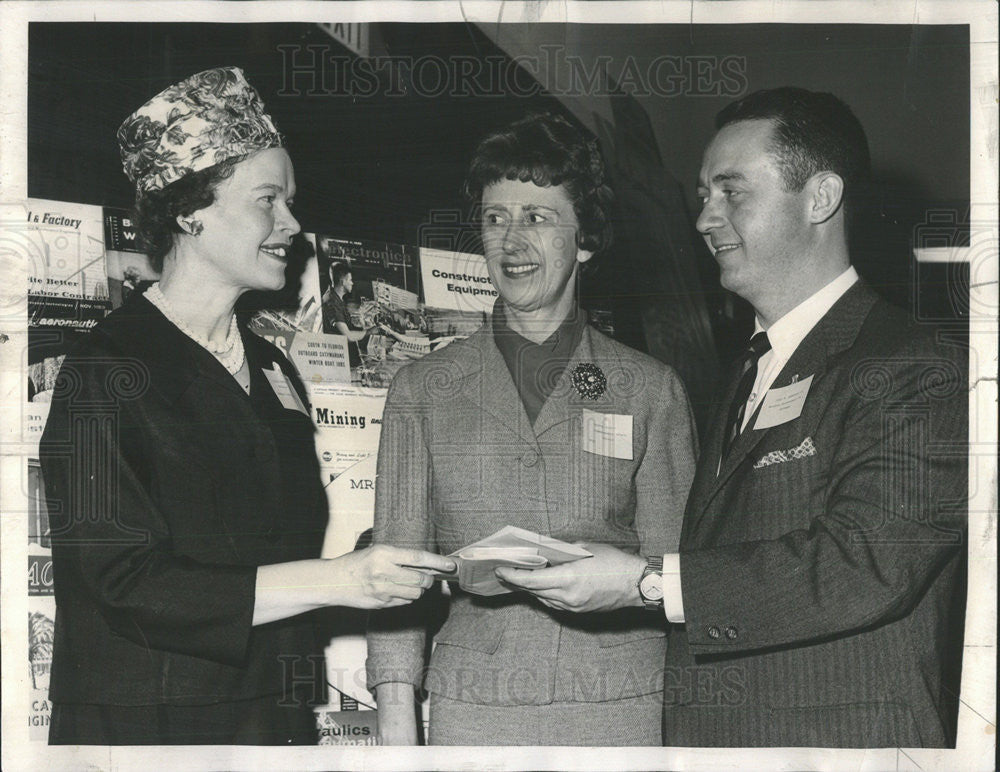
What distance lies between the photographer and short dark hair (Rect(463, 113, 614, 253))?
2039 millimetres

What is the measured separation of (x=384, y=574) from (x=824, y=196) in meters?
1.19

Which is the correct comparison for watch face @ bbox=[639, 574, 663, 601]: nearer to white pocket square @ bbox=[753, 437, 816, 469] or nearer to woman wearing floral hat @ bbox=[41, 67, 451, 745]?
white pocket square @ bbox=[753, 437, 816, 469]

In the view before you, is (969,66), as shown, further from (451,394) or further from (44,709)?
(44,709)

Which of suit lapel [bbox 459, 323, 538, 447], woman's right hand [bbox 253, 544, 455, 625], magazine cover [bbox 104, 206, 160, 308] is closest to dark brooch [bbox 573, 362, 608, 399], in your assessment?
suit lapel [bbox 459, 323, 538, 447]

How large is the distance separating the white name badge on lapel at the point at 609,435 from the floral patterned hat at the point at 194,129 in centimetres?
90

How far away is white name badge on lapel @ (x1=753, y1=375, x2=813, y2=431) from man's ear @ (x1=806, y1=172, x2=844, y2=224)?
1.14 feet

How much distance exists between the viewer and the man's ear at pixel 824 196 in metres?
1.99

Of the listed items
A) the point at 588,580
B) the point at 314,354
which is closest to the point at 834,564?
the point at 588,580

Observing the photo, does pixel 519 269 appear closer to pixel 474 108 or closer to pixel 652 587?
pixel 474 108

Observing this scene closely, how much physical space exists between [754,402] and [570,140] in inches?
26.3

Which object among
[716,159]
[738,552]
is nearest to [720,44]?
[716,159]

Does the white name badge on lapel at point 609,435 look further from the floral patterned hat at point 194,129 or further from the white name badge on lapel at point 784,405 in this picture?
the floral patterned hat at point 194,129

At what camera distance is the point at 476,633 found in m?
1.96

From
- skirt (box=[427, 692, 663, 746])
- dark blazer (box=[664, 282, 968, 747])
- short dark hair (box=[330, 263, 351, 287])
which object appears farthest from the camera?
short dark hair (box=[330, 263, 351, 287])
